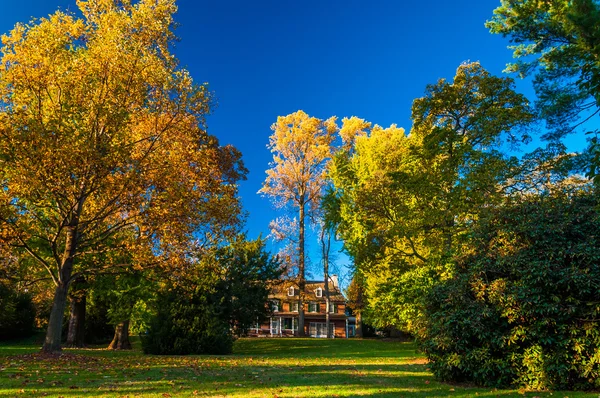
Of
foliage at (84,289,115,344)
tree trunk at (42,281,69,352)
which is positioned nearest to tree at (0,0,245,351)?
tree trunk at (42,281,69,352)

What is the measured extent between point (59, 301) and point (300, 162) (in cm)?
2348

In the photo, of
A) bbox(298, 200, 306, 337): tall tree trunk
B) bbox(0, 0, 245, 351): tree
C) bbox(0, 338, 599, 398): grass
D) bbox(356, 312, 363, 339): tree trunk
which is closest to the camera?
bbox(0, 338, 599, 398): grass

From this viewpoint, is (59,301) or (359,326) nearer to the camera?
(59,301)

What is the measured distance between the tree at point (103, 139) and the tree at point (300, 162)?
18789 millimetres

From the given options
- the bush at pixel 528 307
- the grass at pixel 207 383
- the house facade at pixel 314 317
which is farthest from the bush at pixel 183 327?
the house facade at pixel 314 317

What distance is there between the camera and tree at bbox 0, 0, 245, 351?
12.2 meters

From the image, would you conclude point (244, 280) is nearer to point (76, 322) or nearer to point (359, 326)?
point (76, 322)

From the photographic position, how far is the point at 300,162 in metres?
35.1

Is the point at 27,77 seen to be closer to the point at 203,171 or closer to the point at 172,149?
the point at 172,149

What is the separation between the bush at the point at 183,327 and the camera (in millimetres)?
18500

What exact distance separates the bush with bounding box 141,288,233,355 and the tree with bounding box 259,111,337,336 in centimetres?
1600

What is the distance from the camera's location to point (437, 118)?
68.3ft

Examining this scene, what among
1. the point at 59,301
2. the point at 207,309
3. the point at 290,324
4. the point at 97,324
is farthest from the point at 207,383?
the point at 290,324

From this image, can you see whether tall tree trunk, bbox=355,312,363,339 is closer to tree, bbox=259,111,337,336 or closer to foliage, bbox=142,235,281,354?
tree, bbox=259,111,337,336
